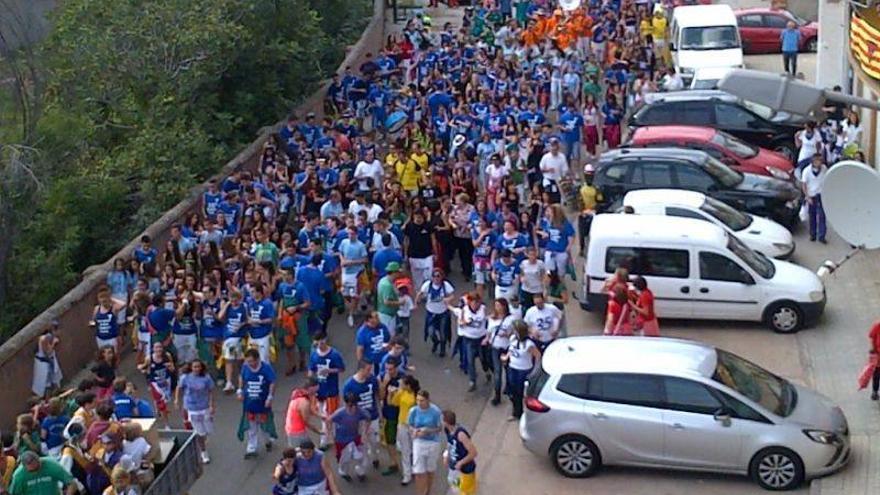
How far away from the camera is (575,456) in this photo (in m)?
15.1

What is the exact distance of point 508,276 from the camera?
1820cm

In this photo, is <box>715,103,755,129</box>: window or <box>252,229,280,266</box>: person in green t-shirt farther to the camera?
<box>715,103,755,129</box>: window

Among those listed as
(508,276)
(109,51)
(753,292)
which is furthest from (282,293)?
(109,51)

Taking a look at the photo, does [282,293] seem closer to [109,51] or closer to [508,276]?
[508,276]

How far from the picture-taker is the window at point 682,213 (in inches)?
792

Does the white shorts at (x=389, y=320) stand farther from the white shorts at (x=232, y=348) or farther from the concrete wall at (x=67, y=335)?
the concrete wall at (x=67, y=335)

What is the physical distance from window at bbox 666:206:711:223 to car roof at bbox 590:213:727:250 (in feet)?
2.90

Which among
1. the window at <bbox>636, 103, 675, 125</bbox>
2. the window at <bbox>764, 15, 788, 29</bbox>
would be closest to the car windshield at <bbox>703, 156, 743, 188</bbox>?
the window at <bbox>636, 103, 675, 125</bbox>

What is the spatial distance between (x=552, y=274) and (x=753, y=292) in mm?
2561

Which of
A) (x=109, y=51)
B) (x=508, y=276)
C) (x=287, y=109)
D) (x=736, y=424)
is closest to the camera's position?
(x=736, y=424)

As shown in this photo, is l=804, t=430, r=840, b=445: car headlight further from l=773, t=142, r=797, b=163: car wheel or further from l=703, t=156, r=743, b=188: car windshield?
l=773, t=142, r=797, b=163: car wheel

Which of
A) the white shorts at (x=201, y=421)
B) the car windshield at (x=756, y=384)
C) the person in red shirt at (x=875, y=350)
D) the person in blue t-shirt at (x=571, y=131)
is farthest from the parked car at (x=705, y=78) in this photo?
the white shorts at (x=201, y=421)

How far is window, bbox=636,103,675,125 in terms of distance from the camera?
25859 millimetres

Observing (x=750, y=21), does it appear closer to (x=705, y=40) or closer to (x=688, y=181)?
(x=705, y=40)
